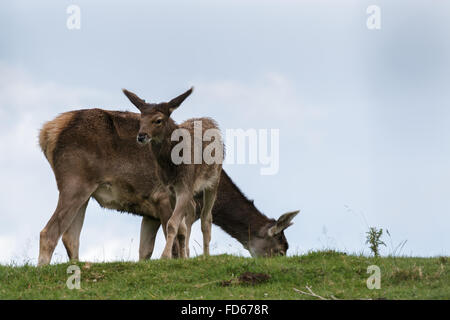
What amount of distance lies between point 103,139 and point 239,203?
181 inches

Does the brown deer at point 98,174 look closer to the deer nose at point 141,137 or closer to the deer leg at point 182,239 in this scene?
the deer leg at point 182,239

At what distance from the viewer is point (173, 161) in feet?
40.0

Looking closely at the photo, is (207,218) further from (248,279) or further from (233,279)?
(248,279)

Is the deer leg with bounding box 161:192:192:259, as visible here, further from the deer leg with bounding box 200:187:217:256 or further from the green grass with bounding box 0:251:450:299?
the deer leg with bounding box 200:187:217:256

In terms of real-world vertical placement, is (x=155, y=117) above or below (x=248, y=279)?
above

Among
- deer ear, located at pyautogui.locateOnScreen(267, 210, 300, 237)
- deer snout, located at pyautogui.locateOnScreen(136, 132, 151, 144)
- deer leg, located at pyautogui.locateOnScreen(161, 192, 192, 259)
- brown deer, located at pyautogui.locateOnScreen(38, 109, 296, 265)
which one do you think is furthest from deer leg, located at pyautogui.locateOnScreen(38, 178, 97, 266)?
deer ear, located at pyautogui.locateOnScreen(267, 210, 300, 237)

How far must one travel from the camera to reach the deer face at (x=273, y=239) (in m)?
15.9

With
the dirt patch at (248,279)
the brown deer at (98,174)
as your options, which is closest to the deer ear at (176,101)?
the brown deer at (98,174)

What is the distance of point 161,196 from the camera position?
13891mm

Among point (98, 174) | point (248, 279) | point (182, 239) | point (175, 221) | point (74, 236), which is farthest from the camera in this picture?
point (74, 236)

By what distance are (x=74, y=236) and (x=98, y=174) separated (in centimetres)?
139

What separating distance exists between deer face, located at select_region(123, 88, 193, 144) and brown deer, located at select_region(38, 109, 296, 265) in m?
1.46

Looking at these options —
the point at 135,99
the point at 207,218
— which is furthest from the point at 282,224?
the point at 135,99

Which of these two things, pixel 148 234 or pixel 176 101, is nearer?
pixel 176 101
